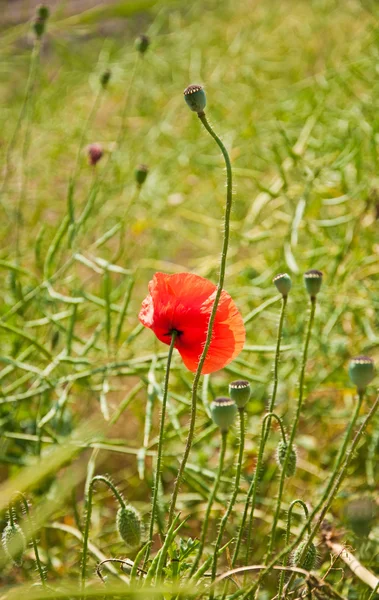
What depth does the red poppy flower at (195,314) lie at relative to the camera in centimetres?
52

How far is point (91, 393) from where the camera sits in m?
0.97

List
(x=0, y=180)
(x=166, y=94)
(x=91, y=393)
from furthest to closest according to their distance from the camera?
(x=166, y=94)
(x=0, y=180)
(x=91, y=393)

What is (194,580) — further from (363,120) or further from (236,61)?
(236,61)

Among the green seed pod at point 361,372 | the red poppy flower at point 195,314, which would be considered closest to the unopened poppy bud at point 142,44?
the red poppy flower at point 195,314

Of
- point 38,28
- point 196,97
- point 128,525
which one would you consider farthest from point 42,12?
point 128,525

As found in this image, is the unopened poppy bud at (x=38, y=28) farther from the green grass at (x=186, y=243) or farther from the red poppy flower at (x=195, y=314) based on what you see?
the red poppy flower at (x=195, y=314)

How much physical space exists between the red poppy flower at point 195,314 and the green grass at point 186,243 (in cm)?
11

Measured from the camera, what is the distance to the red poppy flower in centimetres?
52

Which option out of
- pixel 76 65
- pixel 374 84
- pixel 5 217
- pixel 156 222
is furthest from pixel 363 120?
pixel 76 65

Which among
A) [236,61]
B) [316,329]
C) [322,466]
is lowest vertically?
[322,466]

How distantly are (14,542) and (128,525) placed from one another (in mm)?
88

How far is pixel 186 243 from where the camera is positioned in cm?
161

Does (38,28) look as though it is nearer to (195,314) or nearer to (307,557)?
(195,314)

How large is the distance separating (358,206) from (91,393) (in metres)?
0.52
